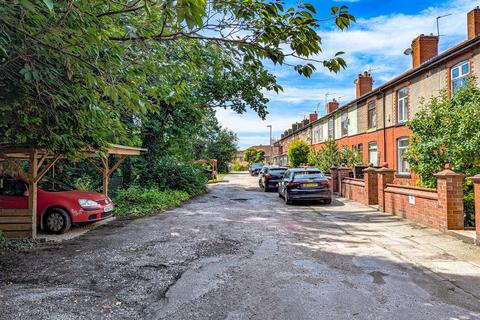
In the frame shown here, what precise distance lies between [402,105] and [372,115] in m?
3.88

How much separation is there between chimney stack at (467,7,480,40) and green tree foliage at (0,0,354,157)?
13255mm

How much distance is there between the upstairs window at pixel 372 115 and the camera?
2186cm

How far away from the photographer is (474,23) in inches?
521

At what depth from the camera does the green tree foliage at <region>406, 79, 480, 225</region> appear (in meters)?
8.06

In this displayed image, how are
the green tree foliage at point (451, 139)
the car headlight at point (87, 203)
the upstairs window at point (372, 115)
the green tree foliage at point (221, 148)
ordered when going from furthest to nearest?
1. the green tree foliage at point (221, 148)
2. the upstairs window at point (372, 115)
3. the car headlight at point (87, 203)
4. the green tree foliage at point (451, 139)

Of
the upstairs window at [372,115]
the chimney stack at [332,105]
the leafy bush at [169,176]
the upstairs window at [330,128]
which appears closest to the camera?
the leafy bush at [169,176]

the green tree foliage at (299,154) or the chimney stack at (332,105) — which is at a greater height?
the chimney stack at (332,105)

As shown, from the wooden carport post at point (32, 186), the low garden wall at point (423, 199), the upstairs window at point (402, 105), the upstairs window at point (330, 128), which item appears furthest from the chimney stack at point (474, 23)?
the upstairs window at point (330, 128)

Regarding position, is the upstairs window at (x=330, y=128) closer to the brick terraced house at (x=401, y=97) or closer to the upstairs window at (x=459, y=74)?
the brick terraced house at (x=401, y=97)

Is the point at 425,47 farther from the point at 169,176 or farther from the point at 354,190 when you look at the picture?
the point at 169,176

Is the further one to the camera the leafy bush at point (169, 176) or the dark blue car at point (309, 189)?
the leafy bush at point (169, 176)

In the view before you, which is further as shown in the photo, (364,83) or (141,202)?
(364,83)

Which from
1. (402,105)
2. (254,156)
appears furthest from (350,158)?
(254,156)

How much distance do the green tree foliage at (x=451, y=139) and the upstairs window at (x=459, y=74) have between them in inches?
184
